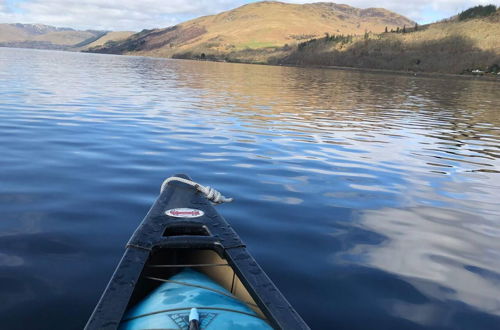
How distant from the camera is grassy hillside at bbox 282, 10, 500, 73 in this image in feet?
456

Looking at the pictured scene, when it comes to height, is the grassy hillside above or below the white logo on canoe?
above

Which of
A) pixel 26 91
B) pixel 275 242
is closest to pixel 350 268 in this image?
pixel 275 242

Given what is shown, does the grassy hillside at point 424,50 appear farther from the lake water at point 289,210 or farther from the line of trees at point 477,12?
the lake water at point 289,210

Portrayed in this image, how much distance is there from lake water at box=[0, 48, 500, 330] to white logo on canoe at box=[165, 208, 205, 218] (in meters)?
1.07

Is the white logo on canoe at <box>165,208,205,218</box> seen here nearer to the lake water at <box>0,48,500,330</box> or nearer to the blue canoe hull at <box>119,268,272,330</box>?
the lake water at <box>0,48,500,330</box>

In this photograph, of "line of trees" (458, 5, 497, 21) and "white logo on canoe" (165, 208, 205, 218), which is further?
"line of trees" (458, 5, 497, 21)

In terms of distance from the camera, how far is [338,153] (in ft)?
41.5

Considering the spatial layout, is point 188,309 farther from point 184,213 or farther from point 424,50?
point 424,50

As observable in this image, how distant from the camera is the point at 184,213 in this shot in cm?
514

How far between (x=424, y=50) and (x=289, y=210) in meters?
168

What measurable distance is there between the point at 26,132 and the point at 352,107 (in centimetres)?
1886

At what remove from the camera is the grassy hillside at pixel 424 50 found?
456 ft

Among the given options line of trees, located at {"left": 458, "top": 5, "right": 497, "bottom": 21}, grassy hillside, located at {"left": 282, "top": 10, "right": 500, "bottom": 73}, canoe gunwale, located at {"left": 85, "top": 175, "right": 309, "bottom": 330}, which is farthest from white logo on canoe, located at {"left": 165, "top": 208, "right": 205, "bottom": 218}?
line of trees, located at {"left": 458, "top": 5, "right": 497, "bottom": 21}

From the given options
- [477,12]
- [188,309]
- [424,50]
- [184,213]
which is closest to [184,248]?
[184,213]
